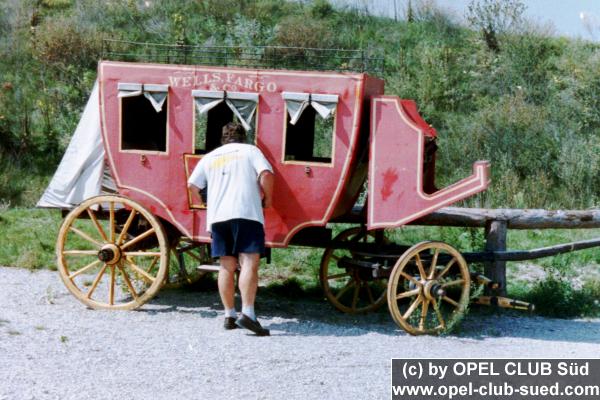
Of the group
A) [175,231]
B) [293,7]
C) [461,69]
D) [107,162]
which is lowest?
[175,231]

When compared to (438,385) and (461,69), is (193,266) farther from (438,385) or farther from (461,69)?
(461,69)

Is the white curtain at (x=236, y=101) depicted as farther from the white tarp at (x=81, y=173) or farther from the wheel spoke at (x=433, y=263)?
the wheel spoke at (x=433, y=263)

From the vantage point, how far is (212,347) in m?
7.77

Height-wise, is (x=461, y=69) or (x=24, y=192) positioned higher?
(x=461, y=69)

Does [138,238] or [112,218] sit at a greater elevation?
[112,218]

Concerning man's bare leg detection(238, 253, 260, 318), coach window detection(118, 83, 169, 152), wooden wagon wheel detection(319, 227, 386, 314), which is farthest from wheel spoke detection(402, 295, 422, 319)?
coach window detection(118, 83, 169, 152)

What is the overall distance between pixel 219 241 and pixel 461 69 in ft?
39.0

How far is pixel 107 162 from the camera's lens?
9523mm

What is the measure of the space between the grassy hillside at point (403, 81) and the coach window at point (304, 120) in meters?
2.14

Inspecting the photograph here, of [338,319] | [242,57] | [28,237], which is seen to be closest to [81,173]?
[338,319]

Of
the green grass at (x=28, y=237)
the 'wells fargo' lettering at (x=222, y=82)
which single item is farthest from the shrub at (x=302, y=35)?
the 'wells fargo' lettering at (x=222, y=82)

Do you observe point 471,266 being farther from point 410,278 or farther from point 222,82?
point 222,82

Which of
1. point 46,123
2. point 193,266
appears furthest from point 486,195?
point 46,123

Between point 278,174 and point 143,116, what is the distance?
165 centimetres
